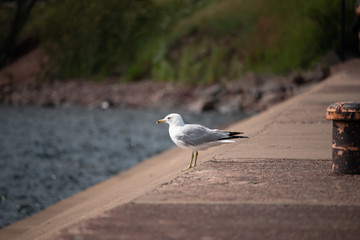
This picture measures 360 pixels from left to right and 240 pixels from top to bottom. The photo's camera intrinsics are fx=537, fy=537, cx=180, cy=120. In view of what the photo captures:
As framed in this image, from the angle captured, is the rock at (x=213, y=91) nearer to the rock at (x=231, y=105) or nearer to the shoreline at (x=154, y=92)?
the shoreline at (x=154, y=92)

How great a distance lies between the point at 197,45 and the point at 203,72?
8.49ft

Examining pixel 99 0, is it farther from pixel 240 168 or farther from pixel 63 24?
pixel 240 168

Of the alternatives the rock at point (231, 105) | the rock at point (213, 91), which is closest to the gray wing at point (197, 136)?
the rock at point (231, 105)

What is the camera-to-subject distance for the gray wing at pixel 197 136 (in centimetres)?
650

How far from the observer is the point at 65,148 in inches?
694

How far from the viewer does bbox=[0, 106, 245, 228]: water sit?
11.6 meters

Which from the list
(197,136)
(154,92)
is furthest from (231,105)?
(197,136)

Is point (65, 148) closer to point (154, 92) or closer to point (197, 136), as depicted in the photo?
point (197, 136)

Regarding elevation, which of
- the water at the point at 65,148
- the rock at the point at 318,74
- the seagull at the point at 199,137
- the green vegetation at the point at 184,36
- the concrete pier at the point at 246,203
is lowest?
the water at the point at 65,148

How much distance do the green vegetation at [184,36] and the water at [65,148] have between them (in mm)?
7862

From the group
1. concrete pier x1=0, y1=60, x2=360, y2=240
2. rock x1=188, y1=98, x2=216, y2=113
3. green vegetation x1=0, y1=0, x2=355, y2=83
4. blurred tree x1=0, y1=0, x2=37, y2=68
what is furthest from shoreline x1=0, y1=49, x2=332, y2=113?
concrete pier x1=0, y1=60, x2=360, y2=240

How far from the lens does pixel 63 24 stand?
39469 millimetres

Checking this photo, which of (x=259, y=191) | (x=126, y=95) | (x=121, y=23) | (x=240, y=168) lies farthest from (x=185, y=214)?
(x=121, y=23)

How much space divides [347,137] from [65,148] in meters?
13.2
